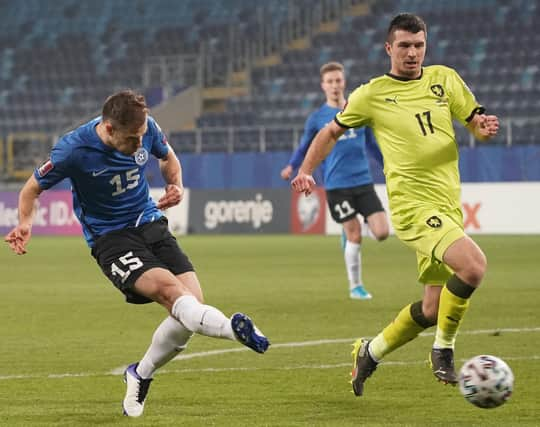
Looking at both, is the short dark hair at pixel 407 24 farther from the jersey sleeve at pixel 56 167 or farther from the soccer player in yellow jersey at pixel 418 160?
the jersey sleeve at pixel 56 167

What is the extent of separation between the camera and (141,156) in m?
6.91

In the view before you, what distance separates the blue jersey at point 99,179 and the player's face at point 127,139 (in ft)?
0.29

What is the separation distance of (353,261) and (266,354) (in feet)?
15.7

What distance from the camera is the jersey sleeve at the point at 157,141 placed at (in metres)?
7.20

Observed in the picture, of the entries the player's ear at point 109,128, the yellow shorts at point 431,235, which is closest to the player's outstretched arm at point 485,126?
the yellow shorts at point 431,235

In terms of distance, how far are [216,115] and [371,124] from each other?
2807 centimetres

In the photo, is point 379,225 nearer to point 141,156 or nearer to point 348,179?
point 348,179

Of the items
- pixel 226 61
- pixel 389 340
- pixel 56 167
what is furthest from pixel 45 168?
pixel 226 61

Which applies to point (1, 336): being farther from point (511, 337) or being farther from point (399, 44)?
point (399, 44)

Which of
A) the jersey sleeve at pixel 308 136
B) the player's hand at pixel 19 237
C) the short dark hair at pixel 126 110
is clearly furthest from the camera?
the jersey sleeve at pixel 308 136

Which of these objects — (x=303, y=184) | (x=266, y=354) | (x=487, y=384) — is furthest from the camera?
(x=266, y=354)

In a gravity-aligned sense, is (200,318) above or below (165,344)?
above

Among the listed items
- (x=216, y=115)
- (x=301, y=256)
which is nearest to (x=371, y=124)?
(x=301, y=256)

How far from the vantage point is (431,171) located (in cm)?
724
